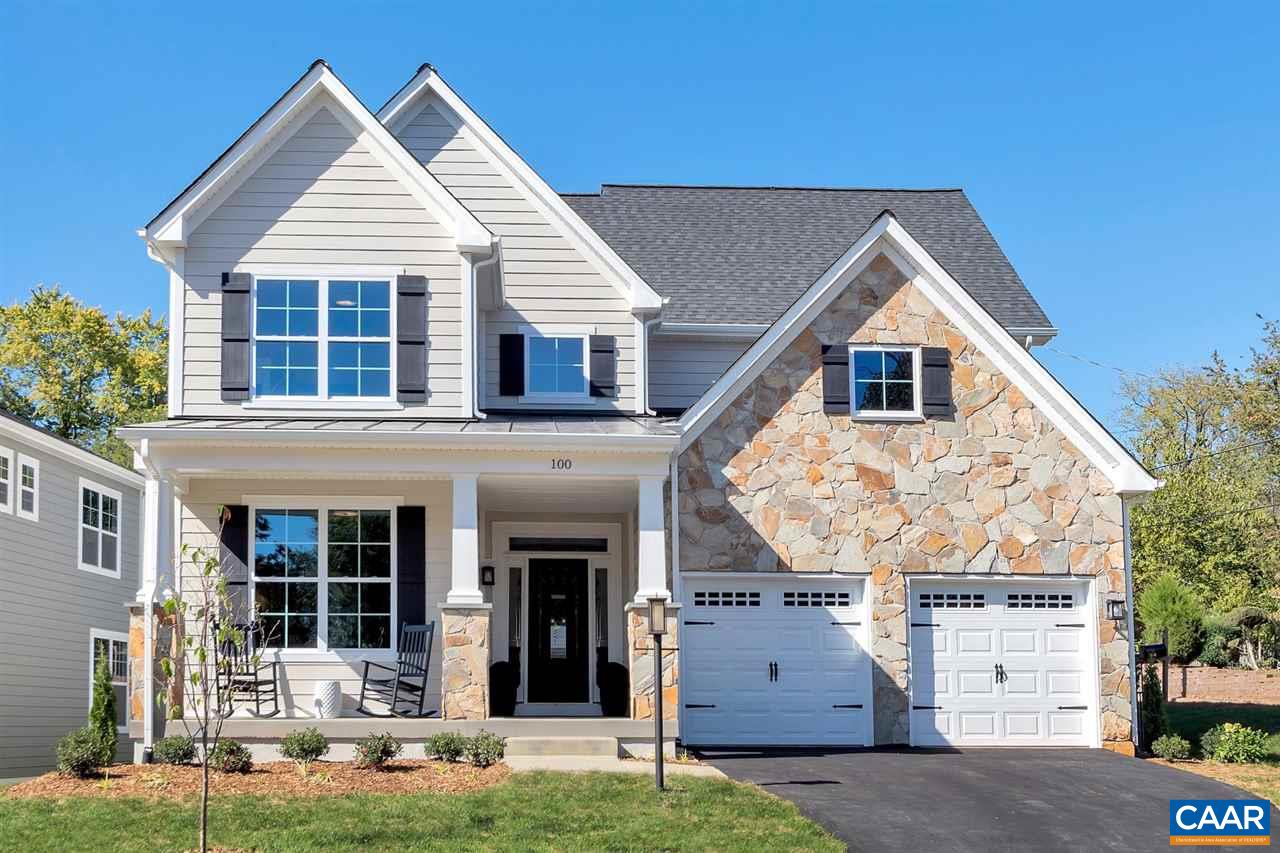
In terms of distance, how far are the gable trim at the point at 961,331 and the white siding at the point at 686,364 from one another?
2359mm

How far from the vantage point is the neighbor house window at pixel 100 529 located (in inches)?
866

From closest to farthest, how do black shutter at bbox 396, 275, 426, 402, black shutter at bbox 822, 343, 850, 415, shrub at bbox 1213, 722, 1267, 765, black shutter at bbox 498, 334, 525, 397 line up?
black shutter at bbox 396, 275, 426, 402
shrub at bbox 1213, 722, 1267, 765
black shutter at bbox 822, 343, 850, 415
black shutter at bbox 498, 334, 525, 397

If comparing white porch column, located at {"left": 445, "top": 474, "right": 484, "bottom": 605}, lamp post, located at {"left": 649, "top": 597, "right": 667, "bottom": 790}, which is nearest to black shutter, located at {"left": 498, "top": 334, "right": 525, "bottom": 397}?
white porch column, located at {"left": 445, "top": 474, "right": 484, "bottom": 605}

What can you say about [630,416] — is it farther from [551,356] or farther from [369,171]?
[369,171]

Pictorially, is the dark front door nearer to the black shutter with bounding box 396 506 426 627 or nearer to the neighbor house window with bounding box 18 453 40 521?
the black shutter with bounding box 396 506 426 627

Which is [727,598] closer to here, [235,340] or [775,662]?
[775,662]

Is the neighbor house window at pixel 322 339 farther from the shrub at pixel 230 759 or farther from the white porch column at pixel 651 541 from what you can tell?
the shrub at pixel 230 759

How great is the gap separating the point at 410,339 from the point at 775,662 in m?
5.88

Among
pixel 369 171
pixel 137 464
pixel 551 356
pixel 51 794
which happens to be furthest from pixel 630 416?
pixel 51 794

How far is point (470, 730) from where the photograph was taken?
14453mm

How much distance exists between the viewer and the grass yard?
1485cm

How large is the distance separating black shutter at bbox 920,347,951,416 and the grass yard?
5.03 meters

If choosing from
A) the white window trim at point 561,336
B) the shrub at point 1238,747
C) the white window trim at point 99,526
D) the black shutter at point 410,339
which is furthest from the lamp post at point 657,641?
the white window trim at point 99,526

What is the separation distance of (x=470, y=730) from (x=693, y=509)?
4.01 metres
